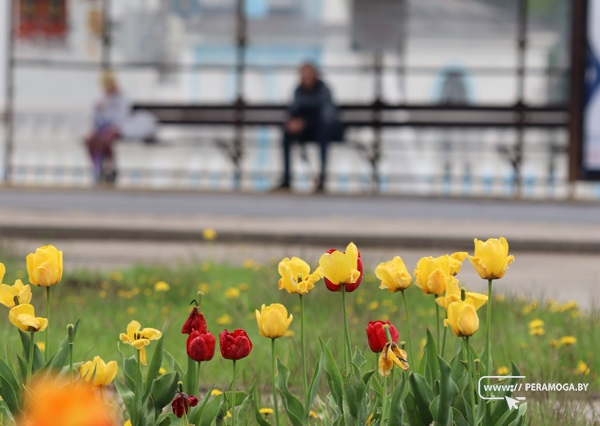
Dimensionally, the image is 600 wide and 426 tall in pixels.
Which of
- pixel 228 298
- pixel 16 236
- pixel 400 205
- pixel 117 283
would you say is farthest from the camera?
pixel 400 205

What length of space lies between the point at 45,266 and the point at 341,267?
0.62 meters

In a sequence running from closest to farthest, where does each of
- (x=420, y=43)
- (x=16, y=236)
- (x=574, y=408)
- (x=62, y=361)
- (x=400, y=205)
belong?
(x=62, y=361) → (x=574, y=408) → (x=16, y=236) → (x=400, y=205) → (x=420, y=43)

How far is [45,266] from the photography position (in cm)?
301

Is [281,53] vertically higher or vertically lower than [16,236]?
higher

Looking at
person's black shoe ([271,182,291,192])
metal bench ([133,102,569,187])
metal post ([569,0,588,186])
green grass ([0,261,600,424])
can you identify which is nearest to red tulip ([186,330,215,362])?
green grass ([0,261,600,424])

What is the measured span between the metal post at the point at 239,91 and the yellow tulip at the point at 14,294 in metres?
15.7

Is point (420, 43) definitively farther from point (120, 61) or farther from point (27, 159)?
point (27, 159)

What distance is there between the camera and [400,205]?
1706 cm

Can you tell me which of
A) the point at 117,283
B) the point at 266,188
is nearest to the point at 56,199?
the point at 266,188

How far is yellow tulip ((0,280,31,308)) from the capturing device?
3.12m

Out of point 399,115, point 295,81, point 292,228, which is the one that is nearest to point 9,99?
point 295,81

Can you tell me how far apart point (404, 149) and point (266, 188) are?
190 centimetres

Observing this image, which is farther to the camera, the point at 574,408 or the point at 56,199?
the point at 56,199

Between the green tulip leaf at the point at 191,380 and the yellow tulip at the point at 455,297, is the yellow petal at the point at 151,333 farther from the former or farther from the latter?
the yellow tulip at the point at 455,297
